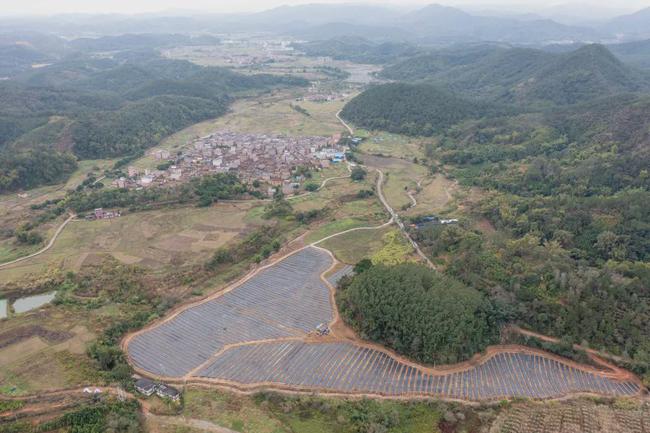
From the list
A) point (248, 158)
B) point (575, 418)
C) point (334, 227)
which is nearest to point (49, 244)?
point (334, 227)

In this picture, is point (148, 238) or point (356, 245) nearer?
point (356, 245)

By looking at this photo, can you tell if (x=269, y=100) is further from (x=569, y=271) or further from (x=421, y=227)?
(x=569, y=271)

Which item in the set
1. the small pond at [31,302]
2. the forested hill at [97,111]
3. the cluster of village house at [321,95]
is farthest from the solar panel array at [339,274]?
the cluster of village house at [321,95]

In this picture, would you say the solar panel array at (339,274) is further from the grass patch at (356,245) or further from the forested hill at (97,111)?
the forested hill at (97,111)

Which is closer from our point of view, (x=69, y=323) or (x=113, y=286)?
(x=69, y=323)

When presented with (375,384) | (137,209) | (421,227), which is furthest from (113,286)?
(421,227)

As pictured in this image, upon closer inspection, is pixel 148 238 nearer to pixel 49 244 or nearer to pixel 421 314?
pixel 49 244

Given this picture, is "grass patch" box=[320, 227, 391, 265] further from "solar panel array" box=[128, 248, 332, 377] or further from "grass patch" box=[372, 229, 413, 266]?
"solar panel array" box=[128, 248, 332, 377]

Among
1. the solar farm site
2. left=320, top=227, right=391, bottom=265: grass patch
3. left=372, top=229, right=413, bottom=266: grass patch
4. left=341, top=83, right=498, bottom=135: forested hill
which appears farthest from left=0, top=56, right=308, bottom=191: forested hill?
left=372, top=229, right=413, bottom=266: grass patch
